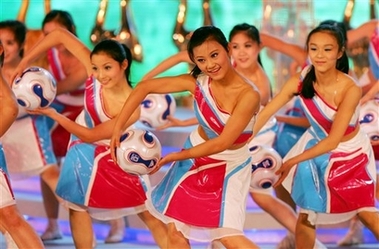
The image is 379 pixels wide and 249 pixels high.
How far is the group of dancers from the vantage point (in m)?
4.84

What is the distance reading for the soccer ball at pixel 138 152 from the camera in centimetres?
487

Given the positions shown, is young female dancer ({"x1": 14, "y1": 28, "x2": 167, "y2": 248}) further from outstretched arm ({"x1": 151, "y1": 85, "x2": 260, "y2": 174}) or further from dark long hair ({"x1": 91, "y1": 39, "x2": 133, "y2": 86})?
outstretched arm ({"x1": 151, "y1": 85, "x2": 260, "y2": 174})

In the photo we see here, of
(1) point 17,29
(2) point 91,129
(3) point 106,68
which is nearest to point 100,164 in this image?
(2) point 91,129

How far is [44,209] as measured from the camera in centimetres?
686

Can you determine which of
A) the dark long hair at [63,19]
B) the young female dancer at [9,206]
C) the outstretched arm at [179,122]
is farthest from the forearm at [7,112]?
the dark long hair at [63,19]

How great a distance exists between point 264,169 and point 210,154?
0.62 metres

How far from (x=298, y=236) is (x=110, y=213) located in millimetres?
930

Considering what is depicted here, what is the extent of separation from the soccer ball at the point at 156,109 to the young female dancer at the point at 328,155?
2.51 feet

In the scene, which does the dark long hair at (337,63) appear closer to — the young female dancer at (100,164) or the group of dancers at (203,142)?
the group of dancers at (203,142)

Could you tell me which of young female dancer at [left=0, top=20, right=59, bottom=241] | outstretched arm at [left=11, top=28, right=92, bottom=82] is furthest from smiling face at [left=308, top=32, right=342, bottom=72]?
young female dancer at [left=0, top=20, right=59, bottom=241]

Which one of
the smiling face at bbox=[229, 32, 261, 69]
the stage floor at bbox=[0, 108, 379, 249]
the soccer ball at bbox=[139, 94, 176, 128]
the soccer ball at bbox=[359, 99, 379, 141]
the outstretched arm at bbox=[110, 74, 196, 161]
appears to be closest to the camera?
the outstretched arm at bbox=[110, 74, 196, 161]

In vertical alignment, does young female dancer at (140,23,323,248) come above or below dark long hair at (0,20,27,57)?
below

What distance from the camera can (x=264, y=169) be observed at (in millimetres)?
5352

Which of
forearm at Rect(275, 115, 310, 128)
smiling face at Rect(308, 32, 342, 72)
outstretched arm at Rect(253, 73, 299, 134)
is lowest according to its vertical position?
forearm at Rect(275, 115, 310, 128)
